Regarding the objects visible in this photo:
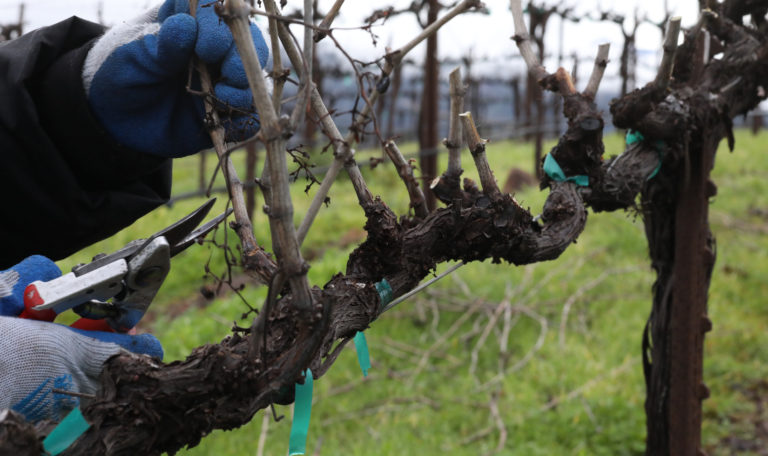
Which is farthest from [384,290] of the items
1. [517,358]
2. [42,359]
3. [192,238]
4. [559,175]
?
[517,358]

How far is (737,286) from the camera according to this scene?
19.2ft

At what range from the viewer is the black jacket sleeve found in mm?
1714

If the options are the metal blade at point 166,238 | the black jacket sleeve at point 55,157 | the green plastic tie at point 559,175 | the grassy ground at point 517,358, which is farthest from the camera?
the grassy ground at point 517,358

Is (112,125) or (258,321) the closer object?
(258,321)

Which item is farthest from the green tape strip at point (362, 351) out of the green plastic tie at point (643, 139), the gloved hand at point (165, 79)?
the green plastic tie at point (643, 139)

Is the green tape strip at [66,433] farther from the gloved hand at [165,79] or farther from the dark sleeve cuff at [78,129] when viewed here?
the dark sleeve cuff at [78,129]

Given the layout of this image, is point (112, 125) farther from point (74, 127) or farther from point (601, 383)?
point (601, 383)

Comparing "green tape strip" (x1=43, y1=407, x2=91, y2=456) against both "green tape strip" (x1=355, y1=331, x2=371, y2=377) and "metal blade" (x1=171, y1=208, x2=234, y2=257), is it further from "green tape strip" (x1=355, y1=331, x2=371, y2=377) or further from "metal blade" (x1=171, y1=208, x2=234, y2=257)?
"green tape strip" (x1=355, y1=331, x2=371, y2=377)

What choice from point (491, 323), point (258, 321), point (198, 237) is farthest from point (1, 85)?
point (491, 323)

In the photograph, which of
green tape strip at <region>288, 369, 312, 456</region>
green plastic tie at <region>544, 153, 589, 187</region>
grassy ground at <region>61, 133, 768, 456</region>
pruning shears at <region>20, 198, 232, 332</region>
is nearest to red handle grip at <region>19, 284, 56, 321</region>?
pruning shears at <region>20, 198, 232, 332</region>

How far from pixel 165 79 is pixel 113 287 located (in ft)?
2.06

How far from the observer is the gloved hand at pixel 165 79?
149 centimetres

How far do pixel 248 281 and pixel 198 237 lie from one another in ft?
17.3

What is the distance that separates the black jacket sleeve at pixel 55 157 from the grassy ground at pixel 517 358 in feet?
6.08
